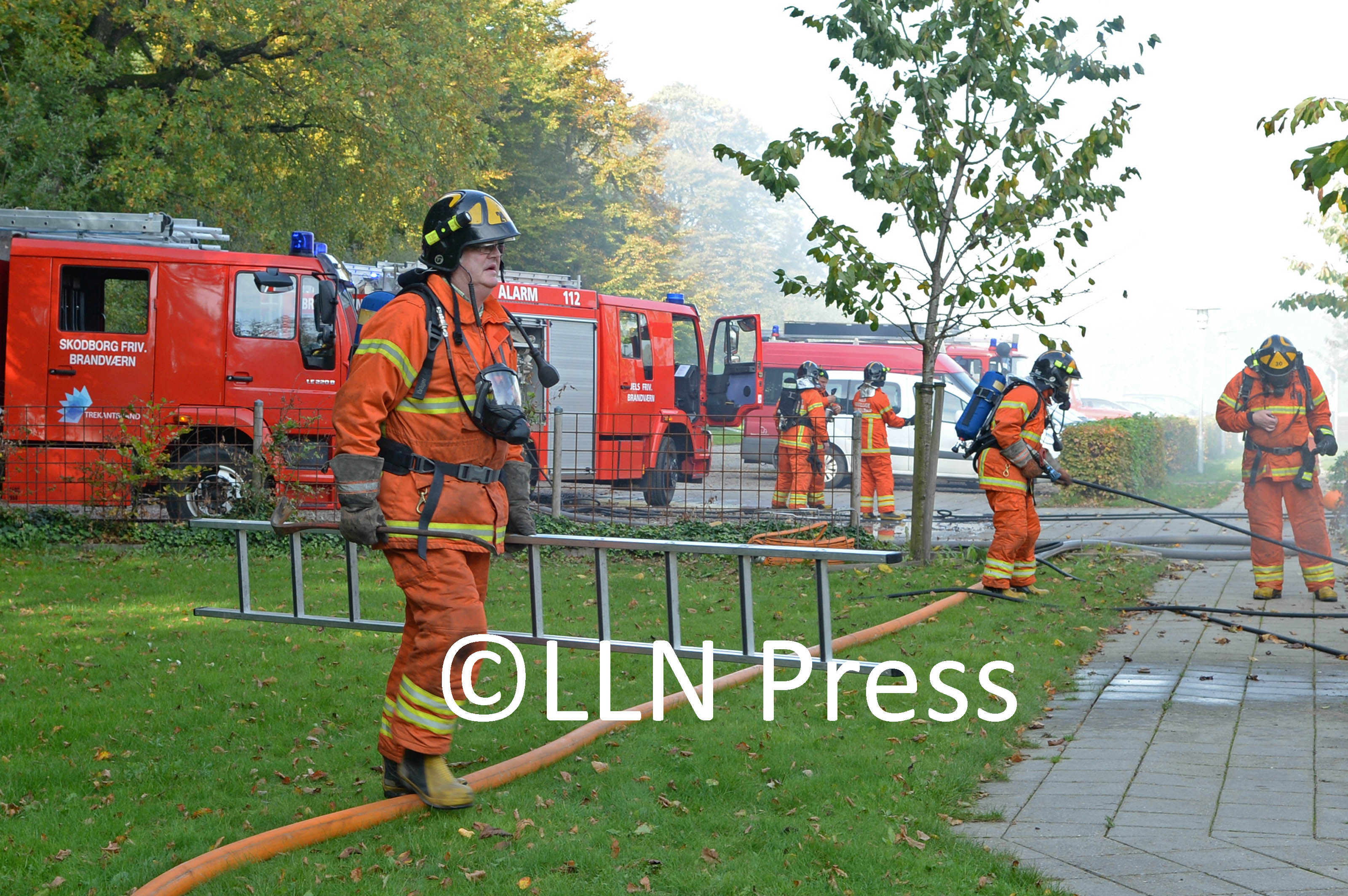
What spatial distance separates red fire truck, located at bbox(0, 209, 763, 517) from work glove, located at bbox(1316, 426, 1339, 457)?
5.97 meters

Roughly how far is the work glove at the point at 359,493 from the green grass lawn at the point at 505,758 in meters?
1.02

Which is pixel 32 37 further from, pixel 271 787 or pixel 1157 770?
pixel 1157 770

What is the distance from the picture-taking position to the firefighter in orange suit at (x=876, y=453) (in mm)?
14305

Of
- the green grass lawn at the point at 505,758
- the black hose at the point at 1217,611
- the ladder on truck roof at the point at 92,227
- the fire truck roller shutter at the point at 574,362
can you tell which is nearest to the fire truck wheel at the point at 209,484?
the ladder on truck roof at the point at 92,227

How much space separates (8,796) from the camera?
15.1 feet

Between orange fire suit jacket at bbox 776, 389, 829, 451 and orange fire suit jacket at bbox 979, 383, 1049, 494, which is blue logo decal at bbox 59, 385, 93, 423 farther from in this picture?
orange fire suit jacket at bbox 979, 383, 1049, 494

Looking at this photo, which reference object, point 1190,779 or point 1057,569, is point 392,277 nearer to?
point 1057,569

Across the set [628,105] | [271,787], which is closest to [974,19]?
[271,787]

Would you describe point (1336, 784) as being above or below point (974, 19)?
below

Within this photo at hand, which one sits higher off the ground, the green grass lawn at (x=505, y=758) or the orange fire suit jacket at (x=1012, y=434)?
the orange fire suit jacket at (x=1012, y=434)

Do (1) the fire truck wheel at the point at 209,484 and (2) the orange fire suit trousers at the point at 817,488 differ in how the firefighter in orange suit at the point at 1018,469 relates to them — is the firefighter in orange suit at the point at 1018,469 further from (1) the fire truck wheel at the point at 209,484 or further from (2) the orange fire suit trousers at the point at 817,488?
(1) the fire truck wheel at the point at 209,484

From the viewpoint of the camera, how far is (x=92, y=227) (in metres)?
13.0

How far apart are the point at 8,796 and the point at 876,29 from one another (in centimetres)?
786

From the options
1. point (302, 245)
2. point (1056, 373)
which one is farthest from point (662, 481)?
point (1056, 373)
